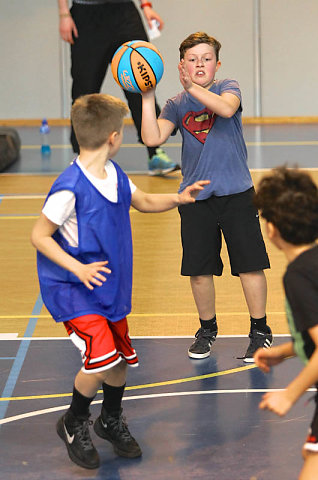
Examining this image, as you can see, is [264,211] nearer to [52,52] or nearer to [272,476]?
[272,476]

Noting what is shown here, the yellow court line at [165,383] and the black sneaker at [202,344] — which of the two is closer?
the yellow court line at [165,383]

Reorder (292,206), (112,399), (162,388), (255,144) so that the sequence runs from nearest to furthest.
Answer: (292,206) < (112,399) < (162,388) < (255,144)

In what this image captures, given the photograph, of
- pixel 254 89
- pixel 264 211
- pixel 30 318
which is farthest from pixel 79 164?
pixel 254 89

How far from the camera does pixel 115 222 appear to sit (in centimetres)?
337

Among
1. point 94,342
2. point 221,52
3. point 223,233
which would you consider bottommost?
point 94,342

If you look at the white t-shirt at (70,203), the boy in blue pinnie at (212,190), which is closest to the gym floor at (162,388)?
the boy in blue pinnie at (212,190)

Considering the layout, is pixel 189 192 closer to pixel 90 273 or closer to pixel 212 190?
pixel 90 273

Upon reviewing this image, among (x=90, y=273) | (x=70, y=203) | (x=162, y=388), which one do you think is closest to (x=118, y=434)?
(x=162, y=388)

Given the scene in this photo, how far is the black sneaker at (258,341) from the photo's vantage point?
14.6ft

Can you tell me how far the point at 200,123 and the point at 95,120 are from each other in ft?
3.95

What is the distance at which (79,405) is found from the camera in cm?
338

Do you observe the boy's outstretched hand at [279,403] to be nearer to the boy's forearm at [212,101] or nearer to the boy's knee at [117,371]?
the boy's knee at [117,371]

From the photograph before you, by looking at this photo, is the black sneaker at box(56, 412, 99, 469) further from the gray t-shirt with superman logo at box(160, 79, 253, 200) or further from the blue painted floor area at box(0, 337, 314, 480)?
the gray t-shirt with superman logo at box(160, 79, 253, 200)

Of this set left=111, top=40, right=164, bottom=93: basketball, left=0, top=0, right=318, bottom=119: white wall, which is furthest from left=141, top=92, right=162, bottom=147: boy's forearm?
left=0, top=0, right=318, bottom=119: white wall
